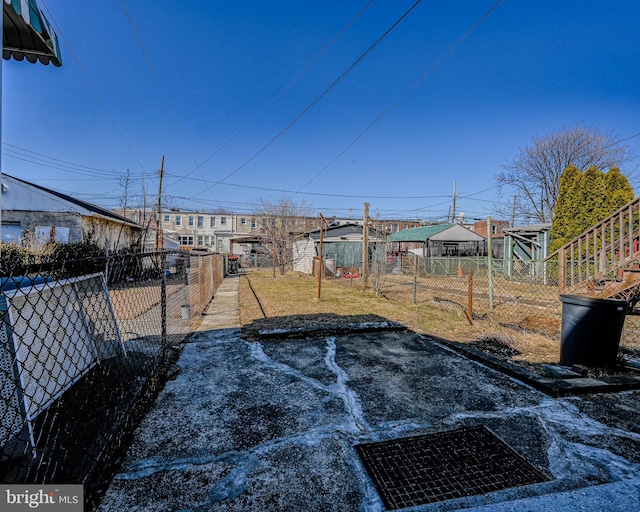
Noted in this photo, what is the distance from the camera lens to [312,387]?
3229mm

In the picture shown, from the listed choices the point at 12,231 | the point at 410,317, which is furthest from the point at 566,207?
the point at 12,231

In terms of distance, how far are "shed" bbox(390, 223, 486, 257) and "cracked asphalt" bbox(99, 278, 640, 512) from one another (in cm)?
1944

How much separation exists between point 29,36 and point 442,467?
192 inches

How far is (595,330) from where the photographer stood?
144 inches

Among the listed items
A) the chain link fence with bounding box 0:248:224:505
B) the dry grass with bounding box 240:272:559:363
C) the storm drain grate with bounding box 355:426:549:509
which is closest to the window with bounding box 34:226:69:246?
the dry grass with bounding box 240:272:559:363

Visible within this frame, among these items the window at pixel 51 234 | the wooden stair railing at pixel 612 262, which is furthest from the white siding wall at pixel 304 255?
the wooden stair railing at pixel 612 262

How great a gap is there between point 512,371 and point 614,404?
854 millimetres

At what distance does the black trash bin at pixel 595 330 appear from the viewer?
3.58m

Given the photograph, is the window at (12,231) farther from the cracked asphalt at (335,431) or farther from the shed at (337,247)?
the shed at (337,247)

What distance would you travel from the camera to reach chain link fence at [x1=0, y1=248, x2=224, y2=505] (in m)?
1.89

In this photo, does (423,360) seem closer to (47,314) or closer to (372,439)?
(372,439)

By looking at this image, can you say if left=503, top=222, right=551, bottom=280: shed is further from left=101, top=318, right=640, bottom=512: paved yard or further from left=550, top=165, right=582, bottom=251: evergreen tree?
left=101, top=318, right=640, bottom=512: paved yard

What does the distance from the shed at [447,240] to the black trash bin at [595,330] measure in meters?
18.6

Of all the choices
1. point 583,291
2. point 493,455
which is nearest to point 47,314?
point 493,455
